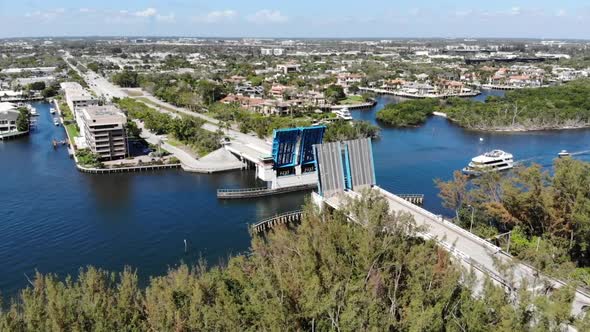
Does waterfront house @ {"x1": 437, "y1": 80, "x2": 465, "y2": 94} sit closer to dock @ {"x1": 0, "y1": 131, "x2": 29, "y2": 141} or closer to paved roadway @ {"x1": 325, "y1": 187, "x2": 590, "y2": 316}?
paved roadway @ {"x1": 325, "y1": 187, "x2": 590, "y2": 316}

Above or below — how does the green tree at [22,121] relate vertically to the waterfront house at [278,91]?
below

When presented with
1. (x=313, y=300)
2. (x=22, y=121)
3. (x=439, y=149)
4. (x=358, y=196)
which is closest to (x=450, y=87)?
(x=439, y=149)

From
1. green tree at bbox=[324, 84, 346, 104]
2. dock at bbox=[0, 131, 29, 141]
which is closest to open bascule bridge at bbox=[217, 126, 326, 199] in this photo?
dock at bbox=[0, 131, 29, 141]

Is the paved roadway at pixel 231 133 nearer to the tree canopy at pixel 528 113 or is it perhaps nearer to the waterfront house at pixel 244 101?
the waterfront house at pixel 244 101

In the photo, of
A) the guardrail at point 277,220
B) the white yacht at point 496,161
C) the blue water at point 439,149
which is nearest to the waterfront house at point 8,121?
the guardrail at point 277,220

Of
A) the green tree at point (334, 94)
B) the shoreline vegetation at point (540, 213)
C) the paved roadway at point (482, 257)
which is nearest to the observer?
the paved roadway at point (482, 257)

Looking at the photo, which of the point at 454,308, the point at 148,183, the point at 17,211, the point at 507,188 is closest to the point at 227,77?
the point at 148,183
